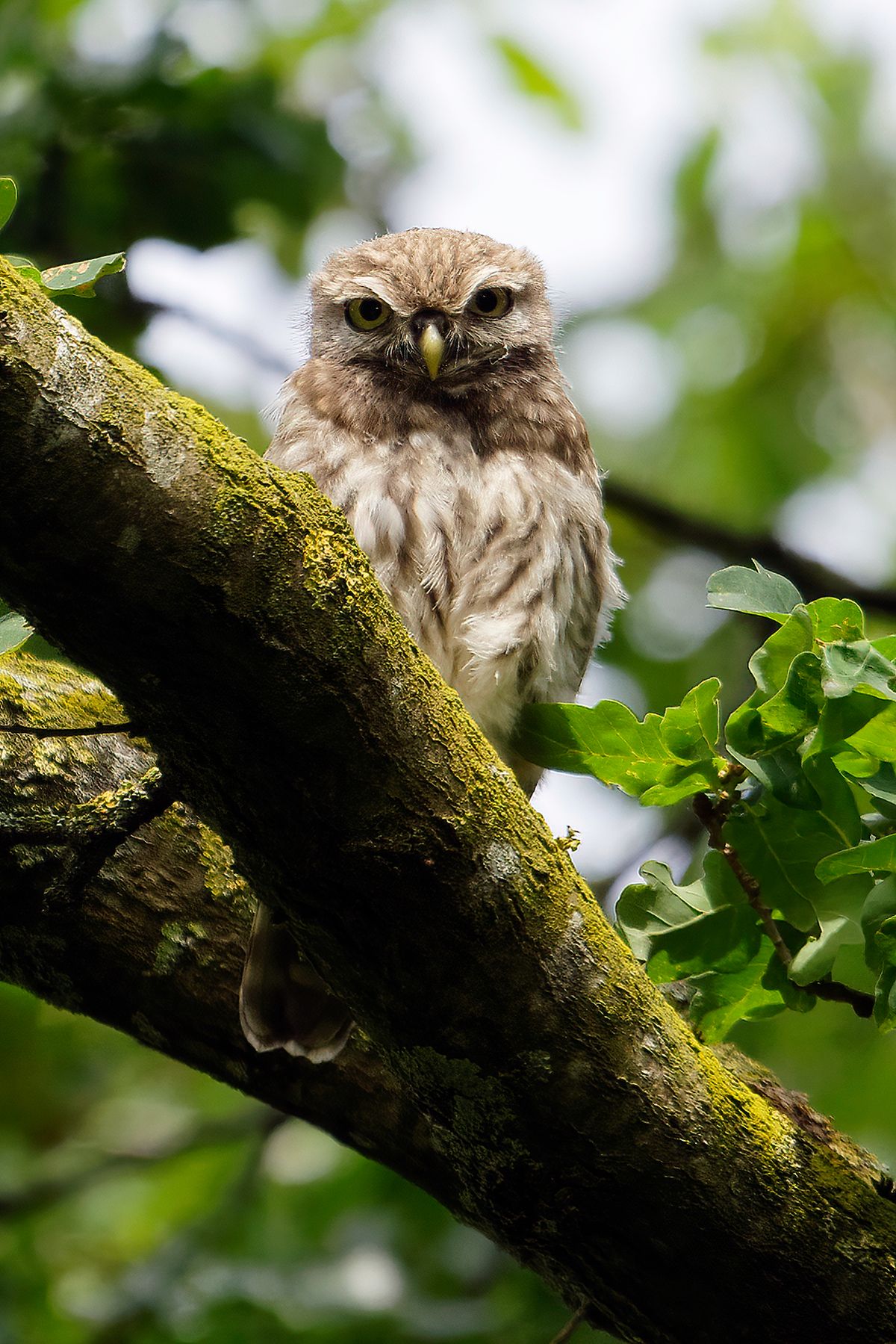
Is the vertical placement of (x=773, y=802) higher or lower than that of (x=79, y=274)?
lower

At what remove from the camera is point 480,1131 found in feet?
7.67

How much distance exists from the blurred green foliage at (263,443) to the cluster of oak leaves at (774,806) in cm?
28

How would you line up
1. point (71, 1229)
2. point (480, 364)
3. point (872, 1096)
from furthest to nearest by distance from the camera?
point (71, 1229) < point (872, 1096) < point (480, 364)

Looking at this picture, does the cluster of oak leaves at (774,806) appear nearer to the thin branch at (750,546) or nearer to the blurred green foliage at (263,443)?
the blurred green foliage at (263,443)

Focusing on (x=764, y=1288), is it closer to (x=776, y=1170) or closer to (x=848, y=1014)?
(x=776, y=1170)

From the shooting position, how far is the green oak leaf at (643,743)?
229 cm

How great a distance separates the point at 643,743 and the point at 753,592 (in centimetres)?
31

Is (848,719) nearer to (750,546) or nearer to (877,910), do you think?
(877,910)

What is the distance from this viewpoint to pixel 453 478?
356 centimetres

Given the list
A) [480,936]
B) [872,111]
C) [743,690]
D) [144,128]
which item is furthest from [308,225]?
[480,936]

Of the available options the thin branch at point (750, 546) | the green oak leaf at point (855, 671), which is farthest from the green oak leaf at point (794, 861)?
the thin branch at point (750, 546)

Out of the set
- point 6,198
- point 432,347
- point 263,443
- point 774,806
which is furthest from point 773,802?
point 263,443

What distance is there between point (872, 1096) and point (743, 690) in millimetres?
1772

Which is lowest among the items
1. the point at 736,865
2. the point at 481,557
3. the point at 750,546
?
the point at 736,865
